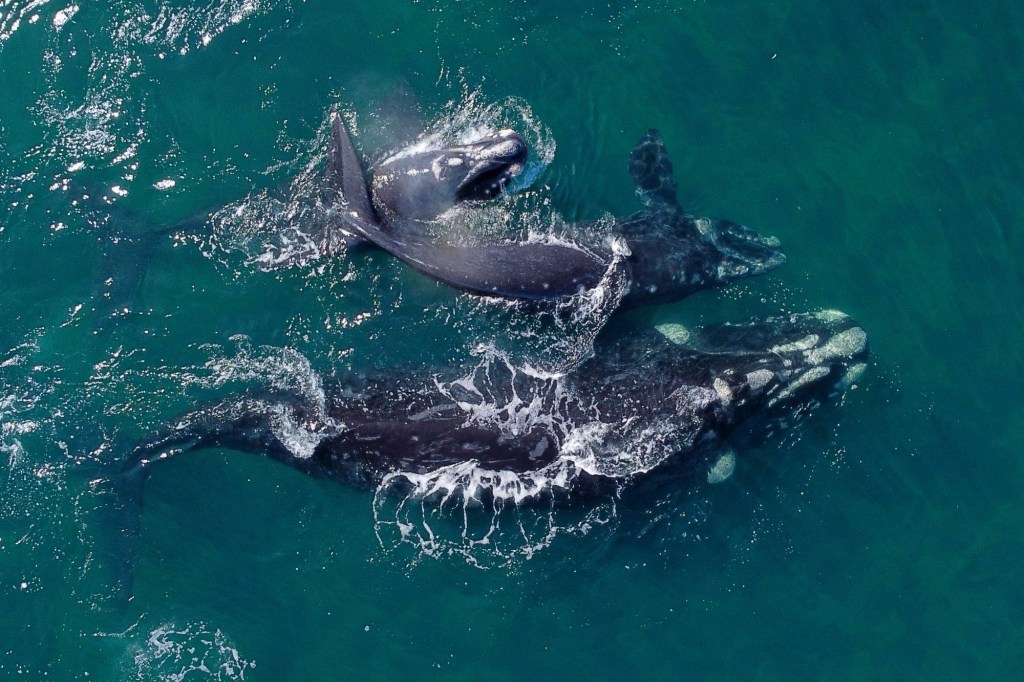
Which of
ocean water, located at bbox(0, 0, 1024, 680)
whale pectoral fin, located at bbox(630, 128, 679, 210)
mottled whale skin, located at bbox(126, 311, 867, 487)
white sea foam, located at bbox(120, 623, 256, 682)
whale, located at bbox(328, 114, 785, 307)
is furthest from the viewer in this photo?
whale pectoral fin, located at bbox(630, 128, 679, 210)

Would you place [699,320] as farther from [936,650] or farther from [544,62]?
[936,650]

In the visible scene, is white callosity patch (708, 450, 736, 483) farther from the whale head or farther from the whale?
the whale head

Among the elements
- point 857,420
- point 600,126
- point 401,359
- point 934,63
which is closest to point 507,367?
point 401,359

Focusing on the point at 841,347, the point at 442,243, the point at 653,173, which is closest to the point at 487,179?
the point at 442,243

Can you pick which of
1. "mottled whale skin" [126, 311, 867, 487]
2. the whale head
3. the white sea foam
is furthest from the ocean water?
the whale head

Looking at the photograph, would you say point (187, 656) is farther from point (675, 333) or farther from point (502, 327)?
point (675, 333)
